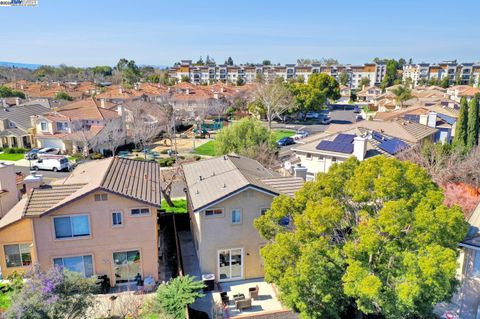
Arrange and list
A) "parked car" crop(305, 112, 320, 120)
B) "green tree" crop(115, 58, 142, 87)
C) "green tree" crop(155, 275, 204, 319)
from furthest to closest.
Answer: "green tree" crop(115, 58, 142, 87) < "parked car" crop(305, 112, 320, 120) < "green tree" crop(155, 275, 204, 319)

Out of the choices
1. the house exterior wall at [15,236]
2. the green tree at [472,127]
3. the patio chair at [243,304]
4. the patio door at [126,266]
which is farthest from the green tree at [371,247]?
the green tree at [472,127]

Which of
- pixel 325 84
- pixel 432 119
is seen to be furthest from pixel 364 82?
pixel 432 119

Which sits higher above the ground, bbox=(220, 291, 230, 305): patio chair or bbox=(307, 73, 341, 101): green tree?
bbox=(307, 73, 341, 101): green tree

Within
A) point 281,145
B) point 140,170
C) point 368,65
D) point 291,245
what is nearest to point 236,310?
point 291,245

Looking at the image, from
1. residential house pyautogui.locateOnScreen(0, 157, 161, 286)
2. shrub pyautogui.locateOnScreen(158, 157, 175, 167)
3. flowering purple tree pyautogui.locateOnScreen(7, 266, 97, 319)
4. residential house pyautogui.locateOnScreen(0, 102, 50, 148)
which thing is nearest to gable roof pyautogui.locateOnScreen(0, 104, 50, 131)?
residential house pyautogui.locateOnScreen(0, 102, 50, 148)

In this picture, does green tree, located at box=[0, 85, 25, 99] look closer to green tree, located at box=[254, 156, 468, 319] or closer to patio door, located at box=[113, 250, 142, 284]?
patio door, located at box=[113, 250, 142, 284]

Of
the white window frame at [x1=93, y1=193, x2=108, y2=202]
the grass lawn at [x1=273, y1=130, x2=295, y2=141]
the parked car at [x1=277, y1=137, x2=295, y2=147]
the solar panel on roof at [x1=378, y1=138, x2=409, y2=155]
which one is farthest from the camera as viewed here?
the grass lawn at [x1=273, y1=130, x2=295, y2=141]

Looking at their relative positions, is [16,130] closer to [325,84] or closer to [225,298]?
[225,298]

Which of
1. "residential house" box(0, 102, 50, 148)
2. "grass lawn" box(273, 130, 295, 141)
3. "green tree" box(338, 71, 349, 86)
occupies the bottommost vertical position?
"grass lawn" box(273, 130, 295, 141)
